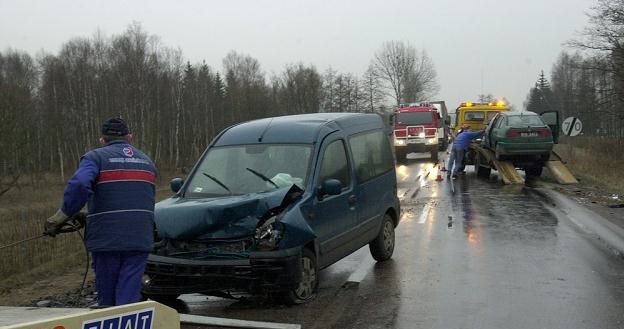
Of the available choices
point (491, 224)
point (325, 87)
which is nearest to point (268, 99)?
point (325, 87)

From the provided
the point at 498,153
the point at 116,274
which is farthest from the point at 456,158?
the point at 116,274

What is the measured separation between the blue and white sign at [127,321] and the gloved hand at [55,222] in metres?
1.83

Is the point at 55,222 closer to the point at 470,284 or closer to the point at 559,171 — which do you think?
the point at 470,284

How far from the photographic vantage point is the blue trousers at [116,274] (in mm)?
4320

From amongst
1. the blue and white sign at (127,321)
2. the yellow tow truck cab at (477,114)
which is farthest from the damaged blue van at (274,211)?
the yellow tow truck cab at (477,114)

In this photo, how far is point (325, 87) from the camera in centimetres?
8338

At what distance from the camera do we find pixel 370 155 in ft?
25.4

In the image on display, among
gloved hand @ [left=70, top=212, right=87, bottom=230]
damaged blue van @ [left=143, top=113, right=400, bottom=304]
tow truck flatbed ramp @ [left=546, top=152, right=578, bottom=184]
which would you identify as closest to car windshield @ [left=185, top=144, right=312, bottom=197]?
damaged blue van @ [left=143, top=113, right=400, bottom=304]

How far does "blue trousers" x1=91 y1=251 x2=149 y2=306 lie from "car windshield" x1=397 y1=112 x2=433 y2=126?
26663 mm

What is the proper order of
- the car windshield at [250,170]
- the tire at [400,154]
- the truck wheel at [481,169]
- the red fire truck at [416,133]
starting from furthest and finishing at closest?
the tire at [400,154], the red fire truck at [416,133], the truck wheel at [481,169], the car windshield at [250,170]

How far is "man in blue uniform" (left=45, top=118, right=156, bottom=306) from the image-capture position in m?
4.27

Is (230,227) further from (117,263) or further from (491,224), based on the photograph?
(491,224)

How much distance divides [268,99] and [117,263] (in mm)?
76378

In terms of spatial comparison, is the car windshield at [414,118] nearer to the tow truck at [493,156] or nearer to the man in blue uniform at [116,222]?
the tow truck at [493,156]
